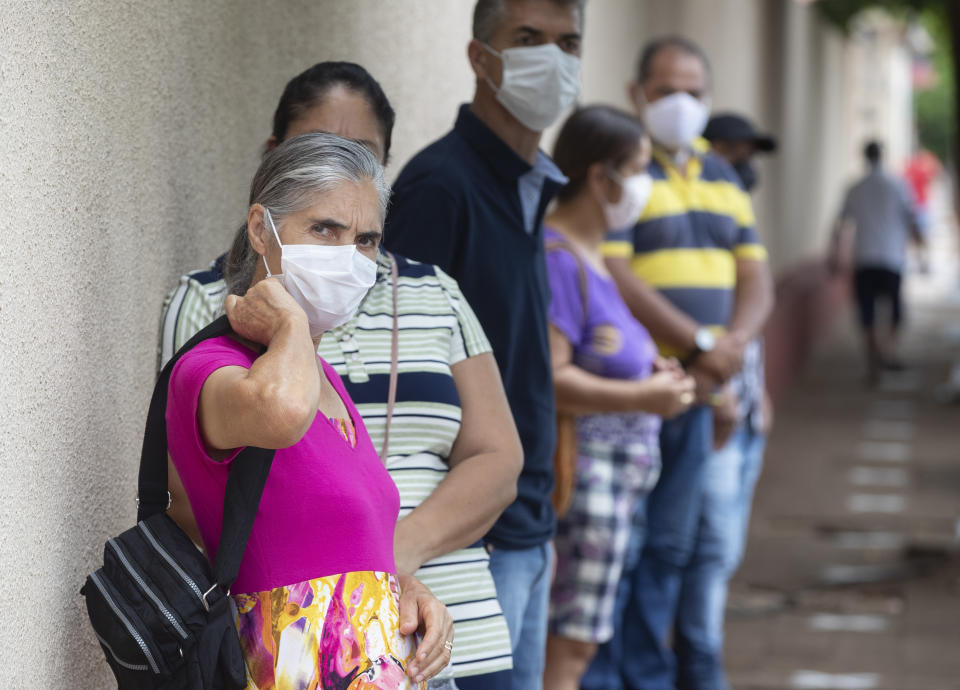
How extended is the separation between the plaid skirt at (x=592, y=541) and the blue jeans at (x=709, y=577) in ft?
3.18

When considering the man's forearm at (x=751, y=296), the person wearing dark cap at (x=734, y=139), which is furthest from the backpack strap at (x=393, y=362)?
the person wearing dark cap at (x=734, y=139)

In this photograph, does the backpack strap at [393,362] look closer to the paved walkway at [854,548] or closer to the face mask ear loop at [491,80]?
the face mask ear loop at [491,80]

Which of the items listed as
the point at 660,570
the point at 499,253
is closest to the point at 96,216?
the point at 499,253

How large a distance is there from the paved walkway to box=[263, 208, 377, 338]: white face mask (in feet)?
13.3

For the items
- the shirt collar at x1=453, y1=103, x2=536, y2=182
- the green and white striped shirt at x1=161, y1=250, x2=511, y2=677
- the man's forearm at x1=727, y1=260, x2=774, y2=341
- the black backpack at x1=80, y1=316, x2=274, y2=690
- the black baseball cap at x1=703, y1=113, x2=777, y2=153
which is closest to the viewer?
the black backpack at x1=80, y1=316, x2=274, y2=690

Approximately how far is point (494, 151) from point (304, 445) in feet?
4.25

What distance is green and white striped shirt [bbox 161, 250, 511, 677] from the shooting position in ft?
7.97

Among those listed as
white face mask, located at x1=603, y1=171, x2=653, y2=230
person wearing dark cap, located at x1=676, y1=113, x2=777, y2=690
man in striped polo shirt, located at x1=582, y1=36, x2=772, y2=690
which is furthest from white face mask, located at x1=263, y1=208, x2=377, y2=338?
person wearing dark cap, located at x1=676, y1=113, x2=777, y2=690

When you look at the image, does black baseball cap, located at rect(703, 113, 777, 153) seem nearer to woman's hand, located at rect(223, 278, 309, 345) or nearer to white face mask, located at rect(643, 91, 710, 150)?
white face mask, located at rect(643, 91, 710, 150)

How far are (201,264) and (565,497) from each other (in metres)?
1.23

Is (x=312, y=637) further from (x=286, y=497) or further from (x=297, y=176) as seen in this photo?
(x=297, y=176)

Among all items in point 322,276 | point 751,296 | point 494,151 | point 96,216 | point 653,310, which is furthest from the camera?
point 751,296

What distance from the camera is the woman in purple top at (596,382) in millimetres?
3887

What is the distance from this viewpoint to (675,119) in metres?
4.99
